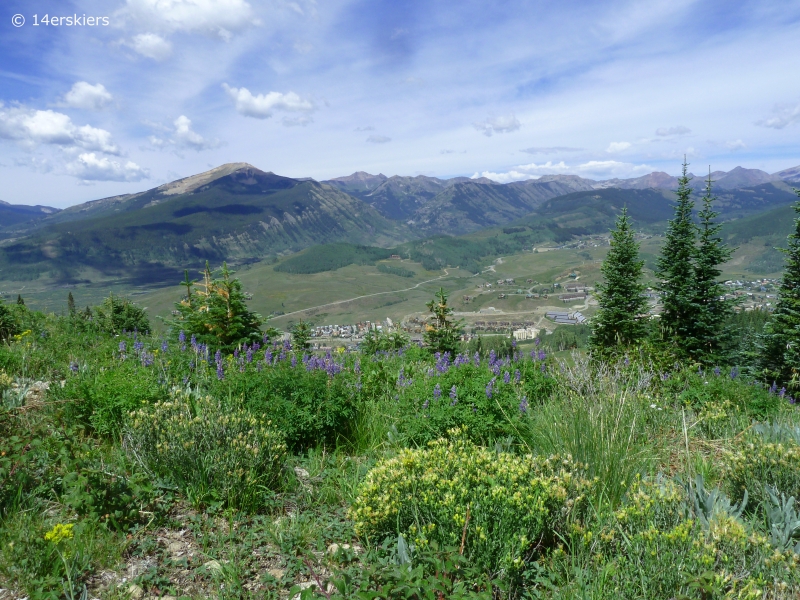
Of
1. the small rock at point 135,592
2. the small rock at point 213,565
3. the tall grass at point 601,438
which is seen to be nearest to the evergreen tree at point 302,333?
the tall grass at point 601,438

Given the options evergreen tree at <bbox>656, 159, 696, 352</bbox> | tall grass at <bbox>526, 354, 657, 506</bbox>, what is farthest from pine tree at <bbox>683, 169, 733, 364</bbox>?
tall grass at <bbox>526, 354, 657, 506</bbox>

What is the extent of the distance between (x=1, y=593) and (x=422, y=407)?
11.7ft

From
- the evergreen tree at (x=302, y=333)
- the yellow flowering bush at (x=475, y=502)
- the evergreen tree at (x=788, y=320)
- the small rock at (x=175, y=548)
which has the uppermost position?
the yellow flowering bush at (x=475, y=502)

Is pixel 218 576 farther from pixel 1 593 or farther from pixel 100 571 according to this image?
pixel 1 593

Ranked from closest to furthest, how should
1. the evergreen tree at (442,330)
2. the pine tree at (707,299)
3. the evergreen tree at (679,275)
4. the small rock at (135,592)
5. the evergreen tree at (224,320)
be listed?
the small rock at (135,592) → the evergreen tree at (224,320) → the evergreen tree at (442,330) → the pine tree at (707,299) → the evergreen tree at (679,275)

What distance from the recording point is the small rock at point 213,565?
2.91 meters

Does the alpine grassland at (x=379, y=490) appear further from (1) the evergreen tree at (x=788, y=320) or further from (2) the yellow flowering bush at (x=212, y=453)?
(1) the evergreen tree at (x=788, y=320)

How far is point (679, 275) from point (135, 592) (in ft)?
86.9

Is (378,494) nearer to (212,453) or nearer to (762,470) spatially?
(212,453)

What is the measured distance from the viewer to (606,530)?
3.10m

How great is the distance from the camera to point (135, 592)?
8.99ft

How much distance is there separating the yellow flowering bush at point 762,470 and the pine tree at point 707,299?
891 inches

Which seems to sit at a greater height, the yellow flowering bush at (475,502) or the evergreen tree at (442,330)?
the yellow flowering bush at (475,502)

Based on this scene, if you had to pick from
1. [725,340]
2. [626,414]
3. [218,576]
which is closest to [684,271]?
[725,340]
